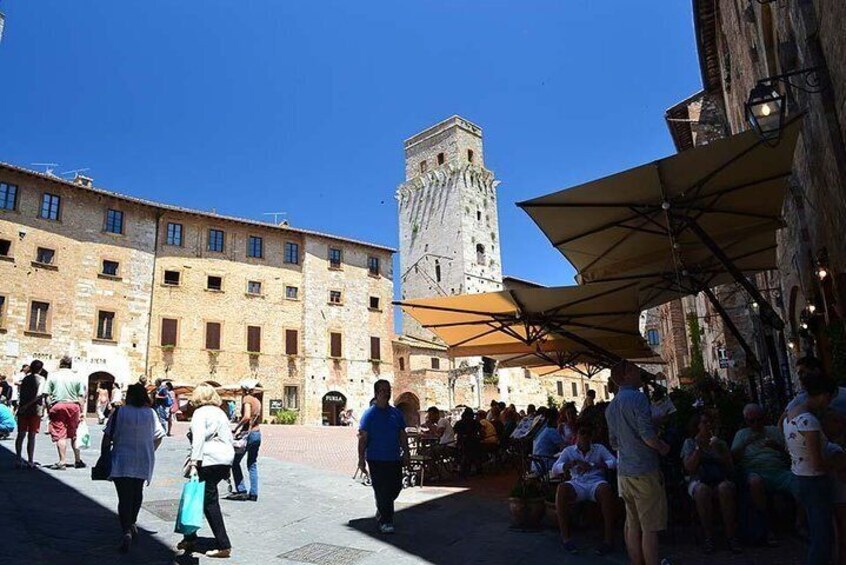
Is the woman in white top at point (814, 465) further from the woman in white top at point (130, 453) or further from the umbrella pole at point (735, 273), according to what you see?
the woman in white top at point (130, 453)

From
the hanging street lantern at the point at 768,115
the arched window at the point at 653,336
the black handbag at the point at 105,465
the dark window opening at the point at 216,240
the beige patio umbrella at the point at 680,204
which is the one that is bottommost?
the black handbag at the point at 105,465

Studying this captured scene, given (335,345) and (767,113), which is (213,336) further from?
(767,113)

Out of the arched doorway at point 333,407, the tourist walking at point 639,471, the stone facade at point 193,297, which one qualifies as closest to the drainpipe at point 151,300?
the stone facade at point 193,297

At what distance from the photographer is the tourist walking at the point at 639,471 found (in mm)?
4023

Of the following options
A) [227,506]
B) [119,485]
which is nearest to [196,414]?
[119,485]

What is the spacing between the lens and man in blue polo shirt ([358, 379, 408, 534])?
6031 mm

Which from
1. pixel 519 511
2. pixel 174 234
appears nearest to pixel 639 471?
pixel 519 511

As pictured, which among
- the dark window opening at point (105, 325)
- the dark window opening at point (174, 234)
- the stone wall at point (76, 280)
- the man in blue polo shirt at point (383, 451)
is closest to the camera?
the man in blue polo shirt at point (383, 451)

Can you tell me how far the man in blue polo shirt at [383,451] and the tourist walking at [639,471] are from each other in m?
2.58

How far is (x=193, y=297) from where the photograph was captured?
28.6 meters

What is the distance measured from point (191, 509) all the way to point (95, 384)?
24.3 meters

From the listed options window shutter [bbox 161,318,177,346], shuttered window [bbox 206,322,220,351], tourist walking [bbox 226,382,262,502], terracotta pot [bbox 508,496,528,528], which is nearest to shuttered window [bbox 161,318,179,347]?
window shutter [bbox 161,318,177,346]

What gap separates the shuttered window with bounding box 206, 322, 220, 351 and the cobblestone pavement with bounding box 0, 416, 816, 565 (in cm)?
1964

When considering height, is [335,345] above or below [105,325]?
below
